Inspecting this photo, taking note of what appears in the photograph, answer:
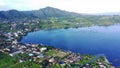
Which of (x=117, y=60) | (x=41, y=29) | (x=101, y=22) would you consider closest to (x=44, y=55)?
(x=117, y=60)

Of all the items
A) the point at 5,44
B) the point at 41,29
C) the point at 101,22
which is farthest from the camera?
the point at 101,22

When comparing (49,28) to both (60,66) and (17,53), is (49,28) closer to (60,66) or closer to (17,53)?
(17,53)

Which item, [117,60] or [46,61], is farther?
[117,60]

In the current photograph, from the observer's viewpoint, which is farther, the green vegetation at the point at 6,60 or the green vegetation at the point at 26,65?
the green vegetation at the point at 6,60

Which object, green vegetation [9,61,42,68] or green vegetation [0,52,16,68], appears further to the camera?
green vegetation [0,52,16,68]

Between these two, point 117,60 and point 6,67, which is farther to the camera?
point 117,60

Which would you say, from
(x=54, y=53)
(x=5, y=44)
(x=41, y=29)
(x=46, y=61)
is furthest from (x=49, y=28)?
(x=46, y=61)

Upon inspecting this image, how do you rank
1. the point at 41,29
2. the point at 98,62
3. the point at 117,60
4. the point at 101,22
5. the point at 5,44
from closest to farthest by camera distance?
the point at 98,62 < the point at 117,60 < the point at 5,44 < the point at 41,29 < the point at 101,22

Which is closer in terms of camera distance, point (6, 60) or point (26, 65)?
point (26, 65)

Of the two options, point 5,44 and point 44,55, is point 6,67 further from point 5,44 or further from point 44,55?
point 5,44
